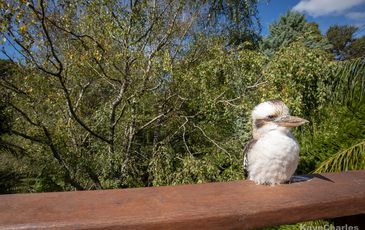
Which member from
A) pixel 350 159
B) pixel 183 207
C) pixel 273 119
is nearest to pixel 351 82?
pixel 350 159

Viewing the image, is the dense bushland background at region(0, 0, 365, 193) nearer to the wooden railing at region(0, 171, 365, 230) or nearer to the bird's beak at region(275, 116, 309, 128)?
the bird's beak at region(275, 116, 309, 128)

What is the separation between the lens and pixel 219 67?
5629 mm

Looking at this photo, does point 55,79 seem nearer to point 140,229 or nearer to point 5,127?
point 5,127

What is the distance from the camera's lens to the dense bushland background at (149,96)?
5027 mm

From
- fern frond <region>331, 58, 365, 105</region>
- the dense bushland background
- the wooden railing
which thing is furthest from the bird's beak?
the dense bushland background

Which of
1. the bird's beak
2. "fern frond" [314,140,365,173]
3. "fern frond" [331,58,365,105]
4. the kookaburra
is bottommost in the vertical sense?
"fern frond" [314,140,365,173]

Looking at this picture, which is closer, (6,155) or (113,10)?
(113,10)

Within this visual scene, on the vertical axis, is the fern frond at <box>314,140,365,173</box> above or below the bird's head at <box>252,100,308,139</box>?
below

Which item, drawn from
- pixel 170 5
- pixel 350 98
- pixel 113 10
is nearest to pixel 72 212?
pixel 350 98

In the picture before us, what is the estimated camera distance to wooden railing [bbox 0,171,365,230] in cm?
77

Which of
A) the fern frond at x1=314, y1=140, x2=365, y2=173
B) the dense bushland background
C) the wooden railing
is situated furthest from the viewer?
the dense bushland background

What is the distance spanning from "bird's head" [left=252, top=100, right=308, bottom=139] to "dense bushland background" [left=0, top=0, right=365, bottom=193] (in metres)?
3.05

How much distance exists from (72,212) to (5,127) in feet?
18.0

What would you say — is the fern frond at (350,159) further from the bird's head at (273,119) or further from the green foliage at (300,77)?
the bird's head at (273,119)
